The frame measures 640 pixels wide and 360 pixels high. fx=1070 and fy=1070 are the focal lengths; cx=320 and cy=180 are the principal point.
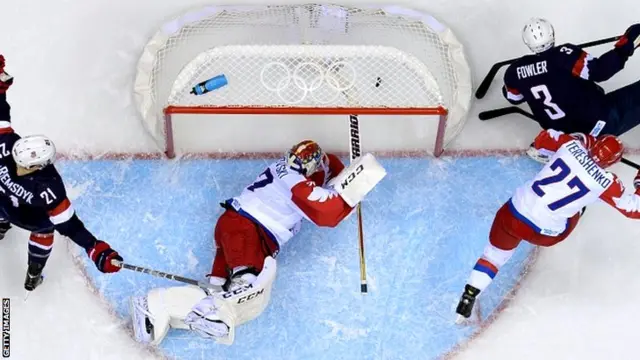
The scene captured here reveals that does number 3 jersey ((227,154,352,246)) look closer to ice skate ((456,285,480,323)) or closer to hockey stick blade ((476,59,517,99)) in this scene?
A: ice skate ((456,285,480,323))

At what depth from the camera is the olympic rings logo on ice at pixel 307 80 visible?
4.36 m

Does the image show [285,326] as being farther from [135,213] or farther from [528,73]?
[528,73]

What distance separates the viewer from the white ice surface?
4133mm

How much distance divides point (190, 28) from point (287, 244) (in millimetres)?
1014

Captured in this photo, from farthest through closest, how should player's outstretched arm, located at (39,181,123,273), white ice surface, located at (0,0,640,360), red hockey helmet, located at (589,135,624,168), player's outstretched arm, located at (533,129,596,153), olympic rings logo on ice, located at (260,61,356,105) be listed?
olympic rings logo on ice, located at (260,61,356,105) < white ice surface, located at (0,0,640,360) < player's outstretched arm, located at (533,129,596,153) < red hockey helmet, located at (589,135,624,168) < player's outstretched arm, located at (39,181,123,273)

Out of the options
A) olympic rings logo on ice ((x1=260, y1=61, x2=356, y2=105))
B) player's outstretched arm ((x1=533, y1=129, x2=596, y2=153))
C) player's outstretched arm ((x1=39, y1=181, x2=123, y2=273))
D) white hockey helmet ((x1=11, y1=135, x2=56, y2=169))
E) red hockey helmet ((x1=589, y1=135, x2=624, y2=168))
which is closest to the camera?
white hockey helmet ((x1=11, y1=135, x2=56, y2=169))

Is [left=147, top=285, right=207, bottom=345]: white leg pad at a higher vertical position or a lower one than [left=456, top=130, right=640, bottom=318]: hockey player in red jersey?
lower

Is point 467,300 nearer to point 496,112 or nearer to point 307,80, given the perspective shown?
point 496,112

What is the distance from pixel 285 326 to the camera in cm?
414

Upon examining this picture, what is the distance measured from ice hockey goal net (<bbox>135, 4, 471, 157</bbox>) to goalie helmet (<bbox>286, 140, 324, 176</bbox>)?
27 centimetres

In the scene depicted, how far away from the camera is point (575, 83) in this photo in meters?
4.10

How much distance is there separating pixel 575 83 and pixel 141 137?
176 cm

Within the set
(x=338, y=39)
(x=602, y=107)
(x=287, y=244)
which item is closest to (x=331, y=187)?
(x=287, y=244)

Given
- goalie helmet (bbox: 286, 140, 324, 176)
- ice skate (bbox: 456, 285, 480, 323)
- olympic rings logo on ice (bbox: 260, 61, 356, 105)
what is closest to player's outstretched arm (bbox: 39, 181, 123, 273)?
goalie helmet (bbox: 286, 140, 324, 176)
